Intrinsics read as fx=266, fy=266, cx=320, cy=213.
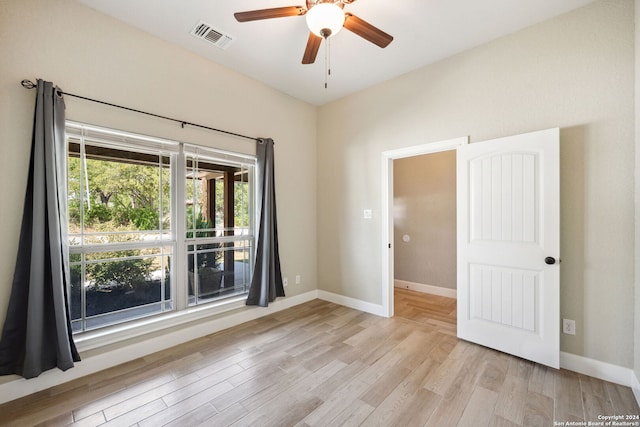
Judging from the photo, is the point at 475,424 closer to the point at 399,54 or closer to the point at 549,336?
the point at 549,336

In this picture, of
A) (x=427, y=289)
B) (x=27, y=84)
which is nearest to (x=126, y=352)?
(x=27, y=84)

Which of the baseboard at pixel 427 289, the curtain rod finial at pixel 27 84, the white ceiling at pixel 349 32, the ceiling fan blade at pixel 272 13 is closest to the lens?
the ceiling fan blade at pixel 272 13

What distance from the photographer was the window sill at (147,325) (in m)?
2.24

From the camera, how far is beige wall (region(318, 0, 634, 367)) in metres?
2.08

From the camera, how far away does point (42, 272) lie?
196 cm

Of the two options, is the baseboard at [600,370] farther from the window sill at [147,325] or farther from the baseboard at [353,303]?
the window sill at [147,325]

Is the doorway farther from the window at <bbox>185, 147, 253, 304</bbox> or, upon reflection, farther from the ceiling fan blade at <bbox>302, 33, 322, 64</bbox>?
the ceiling fan blade at <bbox>302, 33, 322, 64</bbox>

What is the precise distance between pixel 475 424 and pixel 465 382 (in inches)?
17.9

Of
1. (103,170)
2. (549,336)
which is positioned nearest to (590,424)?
(549,336)

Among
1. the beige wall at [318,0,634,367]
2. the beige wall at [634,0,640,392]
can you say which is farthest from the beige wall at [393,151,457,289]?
the beige wall at [634,0,640,392]

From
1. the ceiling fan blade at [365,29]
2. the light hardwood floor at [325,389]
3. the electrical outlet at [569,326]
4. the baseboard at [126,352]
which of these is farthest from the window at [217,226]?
the electrical outlet at [569,326]

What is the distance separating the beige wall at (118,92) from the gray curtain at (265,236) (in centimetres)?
21

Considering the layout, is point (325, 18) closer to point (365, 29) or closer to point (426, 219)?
point (365, 29)

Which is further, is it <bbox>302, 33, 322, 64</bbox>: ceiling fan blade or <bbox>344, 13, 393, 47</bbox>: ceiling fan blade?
<bbox>302, 33, 322, 64</bbox>: ceiling fan blade
